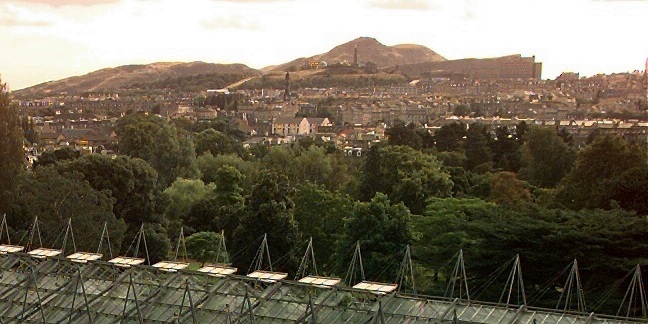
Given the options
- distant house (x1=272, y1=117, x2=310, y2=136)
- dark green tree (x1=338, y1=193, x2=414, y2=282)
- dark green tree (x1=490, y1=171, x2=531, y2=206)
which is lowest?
distant house (x1=272, y1=117, x2=310, y2=136)

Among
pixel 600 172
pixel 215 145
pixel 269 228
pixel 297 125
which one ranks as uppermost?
pixel 600 172

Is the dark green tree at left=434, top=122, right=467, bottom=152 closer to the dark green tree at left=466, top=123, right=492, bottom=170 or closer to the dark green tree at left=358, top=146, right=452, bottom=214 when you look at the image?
the dark green tree at left=466, top=123, right=492, bottom=170

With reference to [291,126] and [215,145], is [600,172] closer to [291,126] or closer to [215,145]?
[215,145]

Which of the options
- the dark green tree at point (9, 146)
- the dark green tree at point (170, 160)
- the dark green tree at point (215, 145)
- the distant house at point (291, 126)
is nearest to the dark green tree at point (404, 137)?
the dark green tree at point (215, 145)

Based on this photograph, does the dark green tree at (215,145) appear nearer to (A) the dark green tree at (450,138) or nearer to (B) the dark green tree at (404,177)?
(A) the dark green tree at (450,138)

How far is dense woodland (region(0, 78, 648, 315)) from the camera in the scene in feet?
104

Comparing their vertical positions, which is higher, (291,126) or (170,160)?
(170,160)

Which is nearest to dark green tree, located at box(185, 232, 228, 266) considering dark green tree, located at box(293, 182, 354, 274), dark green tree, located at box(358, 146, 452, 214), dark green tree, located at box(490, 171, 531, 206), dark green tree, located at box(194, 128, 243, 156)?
dark green tree, located at box(293, 182, 354, 274)

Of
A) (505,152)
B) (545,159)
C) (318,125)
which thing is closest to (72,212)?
(545,159)

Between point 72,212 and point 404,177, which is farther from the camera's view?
point 404,177

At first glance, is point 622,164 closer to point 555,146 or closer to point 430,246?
point 430,246

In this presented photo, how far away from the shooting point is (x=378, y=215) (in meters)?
36.8

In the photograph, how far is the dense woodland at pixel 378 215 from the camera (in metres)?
31.8

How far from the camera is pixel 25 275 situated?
23.1 m
